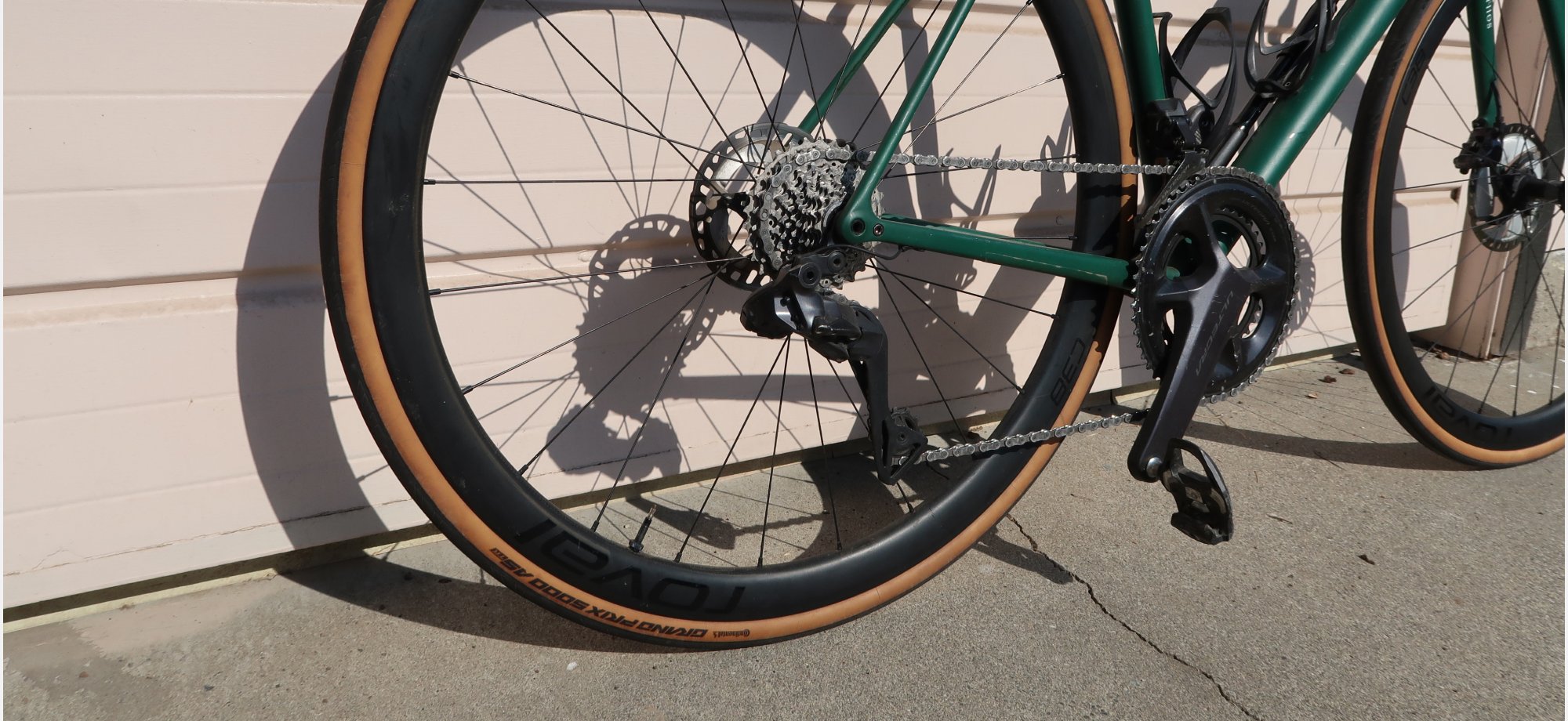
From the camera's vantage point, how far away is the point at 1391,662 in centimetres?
146

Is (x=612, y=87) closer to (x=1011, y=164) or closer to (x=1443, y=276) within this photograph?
(x=1011, y=164)

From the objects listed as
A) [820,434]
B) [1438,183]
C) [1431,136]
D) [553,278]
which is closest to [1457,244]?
[1438,183]

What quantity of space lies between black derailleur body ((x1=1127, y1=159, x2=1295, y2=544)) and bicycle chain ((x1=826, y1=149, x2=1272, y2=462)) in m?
0.04

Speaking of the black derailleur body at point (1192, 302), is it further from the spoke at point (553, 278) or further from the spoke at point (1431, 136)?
the spoke at point (1431, 136)

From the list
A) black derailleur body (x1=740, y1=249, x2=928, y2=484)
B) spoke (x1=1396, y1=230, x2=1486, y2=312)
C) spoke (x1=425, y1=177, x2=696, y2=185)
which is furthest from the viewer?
spoke (x1=1396, y1=230, x2=1486, y2=312)

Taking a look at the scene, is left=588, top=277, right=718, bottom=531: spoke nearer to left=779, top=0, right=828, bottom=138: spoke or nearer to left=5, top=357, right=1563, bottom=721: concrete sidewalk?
left=5, top=357, right=1563, bottom=721: concrete sidewalk

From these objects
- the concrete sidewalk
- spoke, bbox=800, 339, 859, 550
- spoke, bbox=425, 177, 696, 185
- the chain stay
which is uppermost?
the chain stay

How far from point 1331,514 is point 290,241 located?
210cm

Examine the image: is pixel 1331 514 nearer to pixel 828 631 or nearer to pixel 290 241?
pixel 828 631

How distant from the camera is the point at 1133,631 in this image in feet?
5.04

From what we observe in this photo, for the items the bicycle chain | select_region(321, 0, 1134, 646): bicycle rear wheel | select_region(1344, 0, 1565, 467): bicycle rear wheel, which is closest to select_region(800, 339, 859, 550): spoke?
select_region(321, 0, 1134, 646): bicycle rear wheel

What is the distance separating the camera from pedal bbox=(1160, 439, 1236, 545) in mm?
1505

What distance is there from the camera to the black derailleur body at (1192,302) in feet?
5.01

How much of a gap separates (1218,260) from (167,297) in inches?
70.7
